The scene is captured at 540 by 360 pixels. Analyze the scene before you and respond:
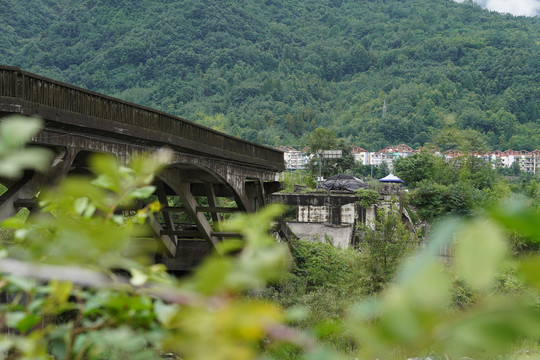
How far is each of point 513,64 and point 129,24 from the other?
78.2m

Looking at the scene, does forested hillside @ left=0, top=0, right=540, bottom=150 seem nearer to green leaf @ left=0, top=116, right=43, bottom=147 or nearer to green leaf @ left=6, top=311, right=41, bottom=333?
green leaf @ left=6, top=311, right=41, bottom=333

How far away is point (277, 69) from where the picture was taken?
11788cm

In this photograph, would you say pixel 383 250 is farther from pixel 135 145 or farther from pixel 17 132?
pixel 17 132

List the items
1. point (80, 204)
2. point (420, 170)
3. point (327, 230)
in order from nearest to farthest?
1. point (80, 204)
2. point (327, 230)
3. point (420, 170)

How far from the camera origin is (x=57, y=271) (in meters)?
0.78

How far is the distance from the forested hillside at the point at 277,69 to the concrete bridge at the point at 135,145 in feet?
219

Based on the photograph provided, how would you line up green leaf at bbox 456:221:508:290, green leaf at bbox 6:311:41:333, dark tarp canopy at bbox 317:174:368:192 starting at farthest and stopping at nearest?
dark tarp canopy at bbox 317:174:368:192 < green leaf at bbox 6:311:41:333 < green leaf at bbox 456:221:508:290

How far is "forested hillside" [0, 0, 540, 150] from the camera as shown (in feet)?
315

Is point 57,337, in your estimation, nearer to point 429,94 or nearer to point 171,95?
point 171,95

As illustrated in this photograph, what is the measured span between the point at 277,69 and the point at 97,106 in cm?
11297

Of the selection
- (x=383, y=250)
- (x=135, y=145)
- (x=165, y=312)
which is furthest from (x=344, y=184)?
(x=165, y=312)

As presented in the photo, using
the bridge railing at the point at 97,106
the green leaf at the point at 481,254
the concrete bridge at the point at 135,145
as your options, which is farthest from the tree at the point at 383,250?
the green leaf at the point at 481,254

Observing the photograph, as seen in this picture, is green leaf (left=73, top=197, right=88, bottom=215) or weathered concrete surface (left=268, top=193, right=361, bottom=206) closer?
green leaf (left=73, top=197, right=88, bottom=215)

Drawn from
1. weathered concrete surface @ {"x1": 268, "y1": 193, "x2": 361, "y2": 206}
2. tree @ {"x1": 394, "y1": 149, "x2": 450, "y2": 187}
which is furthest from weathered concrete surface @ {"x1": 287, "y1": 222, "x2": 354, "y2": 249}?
tree @ {"x1": 394, "y1": 149, "x2": 450, "y2": 187}
